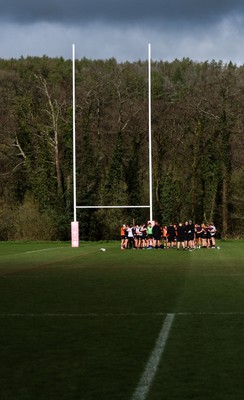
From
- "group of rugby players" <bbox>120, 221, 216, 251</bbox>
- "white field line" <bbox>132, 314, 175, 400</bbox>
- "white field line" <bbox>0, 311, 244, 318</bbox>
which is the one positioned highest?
"white field line" <bbox>132, 314, 175, 400</bbox>

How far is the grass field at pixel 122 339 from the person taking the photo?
6.62 metres

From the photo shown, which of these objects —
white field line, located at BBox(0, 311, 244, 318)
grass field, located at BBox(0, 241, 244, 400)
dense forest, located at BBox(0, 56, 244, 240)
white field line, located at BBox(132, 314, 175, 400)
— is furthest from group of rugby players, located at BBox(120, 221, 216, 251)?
white field line, located at BBox(132, 314, 175, 400)

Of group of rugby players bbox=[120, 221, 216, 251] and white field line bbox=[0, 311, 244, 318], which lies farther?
group of rugby players bbox=[120, 221, 216, 251]

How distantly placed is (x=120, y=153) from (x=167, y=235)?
23746 millimetres

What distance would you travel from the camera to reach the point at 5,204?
187 feet

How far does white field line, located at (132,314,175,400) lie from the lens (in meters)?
6.37

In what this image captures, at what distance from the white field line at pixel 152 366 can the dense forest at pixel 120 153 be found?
4512 cm

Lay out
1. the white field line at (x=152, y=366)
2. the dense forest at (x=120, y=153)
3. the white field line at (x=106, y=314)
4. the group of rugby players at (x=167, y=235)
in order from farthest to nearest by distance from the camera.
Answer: the dense forest at (x=120, y=153) < the group of rugby players at (x=167, y=235) < the white field line at (x=106, y=314) < the white field line at (x=152, y=366)

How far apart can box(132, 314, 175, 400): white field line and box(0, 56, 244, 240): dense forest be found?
148 feet

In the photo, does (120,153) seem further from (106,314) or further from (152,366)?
(152,366)

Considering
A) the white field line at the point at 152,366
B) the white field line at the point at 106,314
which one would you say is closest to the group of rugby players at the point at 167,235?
the white field line at the point at 106,314

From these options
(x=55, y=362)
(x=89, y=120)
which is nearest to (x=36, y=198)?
(x=89, y=120)

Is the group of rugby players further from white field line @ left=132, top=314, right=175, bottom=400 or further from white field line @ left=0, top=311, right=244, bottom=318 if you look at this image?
white field line @ left=132, top=314, right=175, bottom=400

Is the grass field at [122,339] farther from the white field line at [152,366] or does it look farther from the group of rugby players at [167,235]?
the group of rugby players at [167,235]
